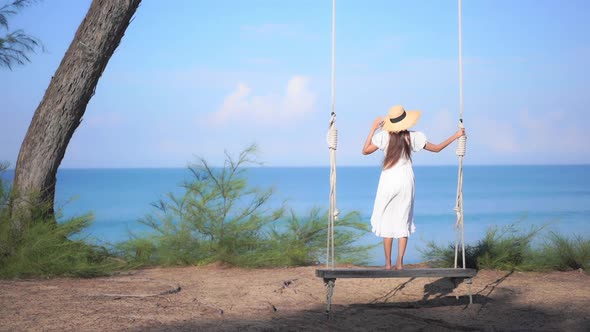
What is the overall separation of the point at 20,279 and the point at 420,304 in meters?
3.99

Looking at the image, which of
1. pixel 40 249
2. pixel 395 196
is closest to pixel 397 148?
pixel 395 196

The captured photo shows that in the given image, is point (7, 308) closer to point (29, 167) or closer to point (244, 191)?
point (29, 167)

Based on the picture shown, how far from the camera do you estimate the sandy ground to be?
19.5 ft

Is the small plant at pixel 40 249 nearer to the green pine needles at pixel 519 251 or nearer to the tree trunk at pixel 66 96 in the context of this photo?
the tree trunk at pixel 66 96

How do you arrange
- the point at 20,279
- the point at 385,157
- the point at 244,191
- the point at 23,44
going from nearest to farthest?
the point at 385,157 < the point at 20,279 < the point at 244,191 < the point at 23,44

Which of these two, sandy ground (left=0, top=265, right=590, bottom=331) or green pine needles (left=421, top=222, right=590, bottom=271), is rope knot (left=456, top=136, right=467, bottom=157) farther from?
green pine needles (left=421, top=222, right=590, bottom=271)

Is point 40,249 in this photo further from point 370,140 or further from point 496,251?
point 496,251

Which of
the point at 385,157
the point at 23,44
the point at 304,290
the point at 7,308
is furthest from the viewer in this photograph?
the point at 23,44

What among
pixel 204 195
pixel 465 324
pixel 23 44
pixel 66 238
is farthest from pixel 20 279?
pixel 465 324

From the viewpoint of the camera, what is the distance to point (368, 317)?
634 centimetres

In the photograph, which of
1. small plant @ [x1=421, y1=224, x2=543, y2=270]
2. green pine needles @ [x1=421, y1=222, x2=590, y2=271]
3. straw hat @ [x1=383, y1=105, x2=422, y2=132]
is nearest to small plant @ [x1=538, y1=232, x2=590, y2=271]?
green pine needles @ [x1=421, y1=222, x2=590, y2=271]

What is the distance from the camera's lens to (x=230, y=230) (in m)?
9.19

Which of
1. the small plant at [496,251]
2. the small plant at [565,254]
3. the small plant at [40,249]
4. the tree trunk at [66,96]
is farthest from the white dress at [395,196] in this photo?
the tree trunk at [66,96]

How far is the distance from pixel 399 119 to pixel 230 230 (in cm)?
314
